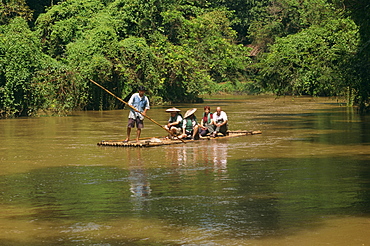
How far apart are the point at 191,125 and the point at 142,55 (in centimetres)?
2115

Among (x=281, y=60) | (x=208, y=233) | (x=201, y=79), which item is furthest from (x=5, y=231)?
(x=201, y=79)

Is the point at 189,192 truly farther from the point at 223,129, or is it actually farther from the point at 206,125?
the point at 206,125

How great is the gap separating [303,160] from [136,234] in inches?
321

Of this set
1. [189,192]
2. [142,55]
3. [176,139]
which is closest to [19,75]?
[142,55]

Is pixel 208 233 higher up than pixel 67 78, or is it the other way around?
pixel 67 78

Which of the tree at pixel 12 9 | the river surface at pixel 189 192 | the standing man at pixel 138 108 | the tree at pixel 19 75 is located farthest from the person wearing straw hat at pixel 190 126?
the tree at pixel 12 9

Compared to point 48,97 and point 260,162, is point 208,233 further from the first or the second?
point 48,97

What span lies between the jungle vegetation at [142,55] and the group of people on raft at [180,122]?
833 centimetres

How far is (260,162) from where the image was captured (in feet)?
52.4

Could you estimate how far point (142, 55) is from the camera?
1671 inches

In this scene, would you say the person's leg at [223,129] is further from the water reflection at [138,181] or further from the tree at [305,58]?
the tree at [305,58]

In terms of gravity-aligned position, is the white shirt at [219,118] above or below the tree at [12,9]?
below

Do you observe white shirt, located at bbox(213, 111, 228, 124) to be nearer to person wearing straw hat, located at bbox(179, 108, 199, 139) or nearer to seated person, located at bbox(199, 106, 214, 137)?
seated person, located at bbox(199, 106, 214, 137)

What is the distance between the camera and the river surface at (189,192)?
8820 mm
